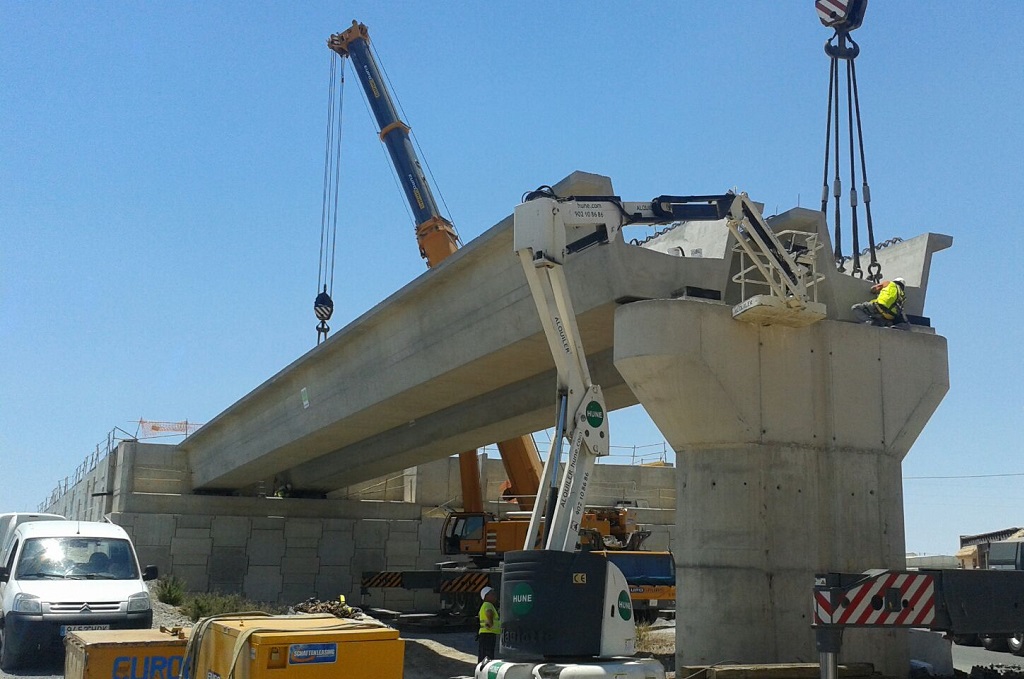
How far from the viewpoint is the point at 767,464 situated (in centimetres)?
1316

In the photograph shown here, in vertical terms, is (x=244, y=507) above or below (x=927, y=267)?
below

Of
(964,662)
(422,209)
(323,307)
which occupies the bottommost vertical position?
(964,662)

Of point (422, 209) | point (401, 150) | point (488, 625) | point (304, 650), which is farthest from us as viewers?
point (401, 150)

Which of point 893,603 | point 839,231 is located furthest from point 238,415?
point 893,603

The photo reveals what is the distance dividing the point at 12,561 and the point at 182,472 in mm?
18923

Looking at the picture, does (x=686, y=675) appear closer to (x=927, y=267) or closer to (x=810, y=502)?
(x=810, y=502)

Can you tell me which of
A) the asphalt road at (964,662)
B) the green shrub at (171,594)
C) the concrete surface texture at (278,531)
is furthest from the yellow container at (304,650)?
the concrete surface texture at (278,531)

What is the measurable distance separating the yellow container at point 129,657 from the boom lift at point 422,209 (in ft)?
57.4

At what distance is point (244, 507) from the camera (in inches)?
1324

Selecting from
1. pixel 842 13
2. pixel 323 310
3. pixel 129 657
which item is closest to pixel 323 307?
pixel 323 310

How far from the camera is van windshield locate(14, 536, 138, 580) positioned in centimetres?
1491

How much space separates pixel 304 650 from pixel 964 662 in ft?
54.7

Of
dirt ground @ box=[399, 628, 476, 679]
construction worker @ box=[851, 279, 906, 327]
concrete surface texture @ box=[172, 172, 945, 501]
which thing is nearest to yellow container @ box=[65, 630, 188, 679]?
concrete surface texture @ box=[172, 172, 945, 501]

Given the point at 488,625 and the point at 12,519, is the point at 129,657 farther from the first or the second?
the point at 12,519
